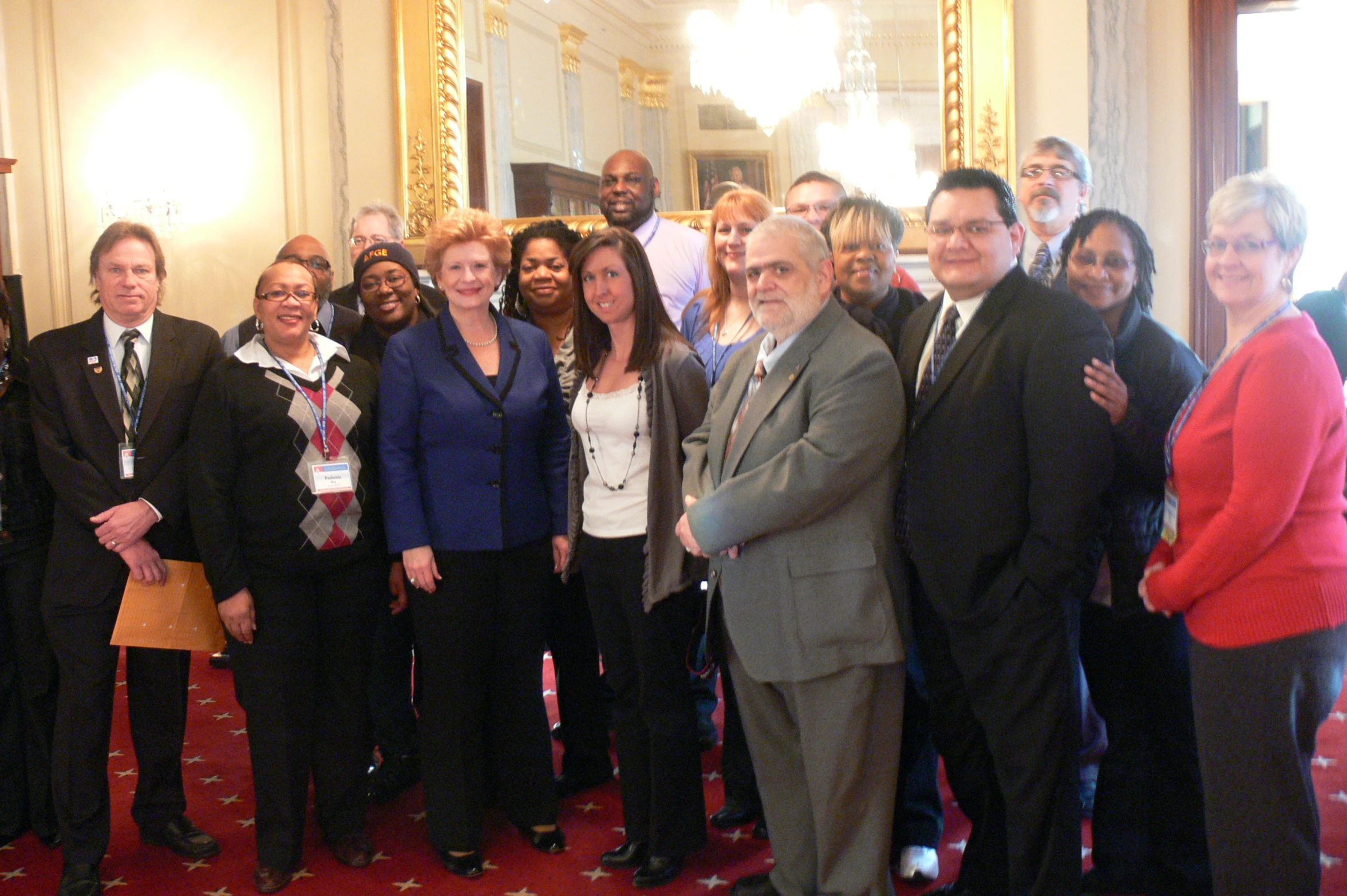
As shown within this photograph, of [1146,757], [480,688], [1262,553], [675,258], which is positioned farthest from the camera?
[675,258]

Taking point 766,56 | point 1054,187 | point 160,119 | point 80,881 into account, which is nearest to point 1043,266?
point 1054,187

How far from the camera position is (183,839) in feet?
10.1

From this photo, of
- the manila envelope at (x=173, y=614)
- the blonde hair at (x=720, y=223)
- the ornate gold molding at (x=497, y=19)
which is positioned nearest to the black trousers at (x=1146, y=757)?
the blonde hair at (x=720, y=223)

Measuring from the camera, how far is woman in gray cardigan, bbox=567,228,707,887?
270cm

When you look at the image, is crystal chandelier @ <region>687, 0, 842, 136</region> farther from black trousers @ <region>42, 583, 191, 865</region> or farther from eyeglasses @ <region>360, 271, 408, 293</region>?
black trousers @ <region>42, 583, 191, 865</region>

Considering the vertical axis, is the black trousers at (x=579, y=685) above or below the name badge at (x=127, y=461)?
below

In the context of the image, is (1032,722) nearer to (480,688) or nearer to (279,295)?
(480,688)

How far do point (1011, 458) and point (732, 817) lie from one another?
1.49 m

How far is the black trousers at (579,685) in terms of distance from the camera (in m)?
3.39

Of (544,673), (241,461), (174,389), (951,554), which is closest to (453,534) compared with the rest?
(241,461)

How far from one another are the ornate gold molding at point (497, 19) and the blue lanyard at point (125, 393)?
3.35 metres

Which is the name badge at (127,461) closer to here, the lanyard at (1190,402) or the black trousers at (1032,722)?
the black trousers at (1032,722)

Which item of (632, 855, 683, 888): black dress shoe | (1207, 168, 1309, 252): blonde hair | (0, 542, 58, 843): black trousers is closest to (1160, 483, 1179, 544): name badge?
(1207, 168, 1309, 252): blonde hair

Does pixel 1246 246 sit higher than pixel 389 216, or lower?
lower
